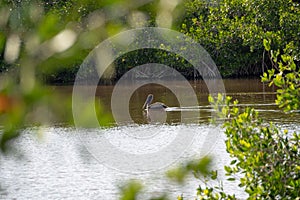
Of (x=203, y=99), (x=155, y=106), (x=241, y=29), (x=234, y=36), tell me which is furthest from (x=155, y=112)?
(x=234, y=36)

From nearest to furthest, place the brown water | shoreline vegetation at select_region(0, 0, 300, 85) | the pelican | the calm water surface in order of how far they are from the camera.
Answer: the calm water surface < the brown water < the pelican < shoreline vegetation at select_region(0, 0, 300, 85)

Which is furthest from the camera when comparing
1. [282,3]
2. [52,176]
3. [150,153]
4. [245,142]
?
[282,3]

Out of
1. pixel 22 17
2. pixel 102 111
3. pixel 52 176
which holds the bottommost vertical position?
pixel 52 176

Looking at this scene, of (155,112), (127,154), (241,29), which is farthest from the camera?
(241,29)

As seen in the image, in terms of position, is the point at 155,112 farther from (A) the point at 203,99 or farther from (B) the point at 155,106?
(A) the point at 203,99

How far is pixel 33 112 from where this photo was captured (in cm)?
112

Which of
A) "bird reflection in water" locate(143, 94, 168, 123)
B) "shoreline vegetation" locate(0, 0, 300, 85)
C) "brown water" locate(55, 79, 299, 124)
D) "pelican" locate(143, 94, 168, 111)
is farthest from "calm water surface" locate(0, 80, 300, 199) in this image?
"shoreline vegetation" locate(0, 0, 300, 85)

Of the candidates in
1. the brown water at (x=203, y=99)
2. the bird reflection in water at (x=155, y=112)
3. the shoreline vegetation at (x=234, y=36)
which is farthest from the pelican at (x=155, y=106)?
the shoreline vegetation at (x=234, y=36)

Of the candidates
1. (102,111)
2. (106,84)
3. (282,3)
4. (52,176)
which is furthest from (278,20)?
(102,111)

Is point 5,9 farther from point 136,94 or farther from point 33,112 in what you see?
point 136,94

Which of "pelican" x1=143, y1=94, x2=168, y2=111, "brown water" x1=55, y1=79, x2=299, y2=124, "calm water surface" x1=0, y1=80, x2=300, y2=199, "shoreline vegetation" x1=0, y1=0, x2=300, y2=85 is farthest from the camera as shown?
"shoreline vegetation" x1=0, y1=0, x2=300, y2=85

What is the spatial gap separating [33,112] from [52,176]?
10.6 metres

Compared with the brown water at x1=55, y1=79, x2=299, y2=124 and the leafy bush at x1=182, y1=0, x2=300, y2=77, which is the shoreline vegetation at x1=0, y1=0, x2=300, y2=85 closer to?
the leafy bush at x1=182, y1=0, x2=300, y2=77

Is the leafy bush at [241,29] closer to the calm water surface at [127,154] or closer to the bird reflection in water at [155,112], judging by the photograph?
the calm water surface at [127,154]
